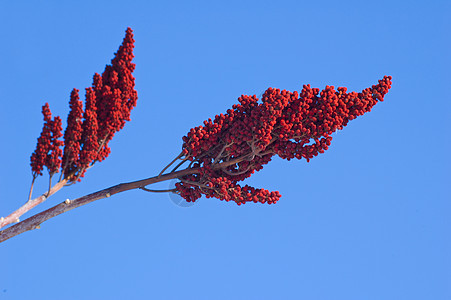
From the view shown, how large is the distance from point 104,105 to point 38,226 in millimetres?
1376

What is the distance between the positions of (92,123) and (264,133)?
68.2 inches

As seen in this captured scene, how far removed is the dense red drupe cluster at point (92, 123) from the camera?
6414 mm

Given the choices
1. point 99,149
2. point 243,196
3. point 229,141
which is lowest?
point 243,196

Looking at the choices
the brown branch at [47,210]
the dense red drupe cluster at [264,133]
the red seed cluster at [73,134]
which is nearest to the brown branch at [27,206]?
the brown branch at [47,210]

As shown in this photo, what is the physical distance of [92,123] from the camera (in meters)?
6.45

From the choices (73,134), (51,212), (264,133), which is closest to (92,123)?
(73,134)

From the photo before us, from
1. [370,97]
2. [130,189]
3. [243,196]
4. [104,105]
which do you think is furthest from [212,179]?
[370,97]

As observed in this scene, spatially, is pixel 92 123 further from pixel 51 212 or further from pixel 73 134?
pixel 51 212

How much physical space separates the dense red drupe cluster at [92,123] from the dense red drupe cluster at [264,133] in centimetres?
79

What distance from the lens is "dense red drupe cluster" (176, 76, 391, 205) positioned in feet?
20.3

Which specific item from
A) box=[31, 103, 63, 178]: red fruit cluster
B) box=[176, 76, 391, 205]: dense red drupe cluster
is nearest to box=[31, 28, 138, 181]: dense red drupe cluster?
box=[31, 103, 63, 178]: red fruit cluster

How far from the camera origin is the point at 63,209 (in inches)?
254

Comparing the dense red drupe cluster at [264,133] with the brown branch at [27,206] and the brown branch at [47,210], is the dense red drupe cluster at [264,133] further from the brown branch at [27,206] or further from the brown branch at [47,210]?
the brown branch at [27,206]

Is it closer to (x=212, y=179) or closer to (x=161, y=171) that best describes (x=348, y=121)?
(x=212, y=179)
